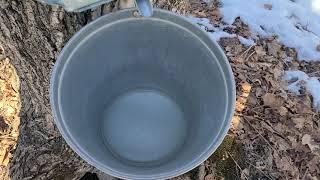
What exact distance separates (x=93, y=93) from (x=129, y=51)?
0.23 m

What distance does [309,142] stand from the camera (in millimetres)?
2174

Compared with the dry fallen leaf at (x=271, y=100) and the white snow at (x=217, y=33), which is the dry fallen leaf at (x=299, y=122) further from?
the white snow at (x=217, y=33)

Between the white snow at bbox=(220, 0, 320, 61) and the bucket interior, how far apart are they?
0.77 meters

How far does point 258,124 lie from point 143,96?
1.85 ft

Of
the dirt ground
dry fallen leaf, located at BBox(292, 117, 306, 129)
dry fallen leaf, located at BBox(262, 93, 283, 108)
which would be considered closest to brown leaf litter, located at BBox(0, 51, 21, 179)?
the dirt ground

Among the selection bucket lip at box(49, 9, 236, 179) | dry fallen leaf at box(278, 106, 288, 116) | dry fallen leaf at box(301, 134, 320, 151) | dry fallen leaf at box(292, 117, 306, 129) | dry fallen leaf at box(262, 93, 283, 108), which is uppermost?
bucket lip at box(49, 9, 236, 179)

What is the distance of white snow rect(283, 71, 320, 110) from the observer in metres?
2.32

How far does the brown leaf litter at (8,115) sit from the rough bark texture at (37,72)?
0.11ft

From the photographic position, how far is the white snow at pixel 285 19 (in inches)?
99.0

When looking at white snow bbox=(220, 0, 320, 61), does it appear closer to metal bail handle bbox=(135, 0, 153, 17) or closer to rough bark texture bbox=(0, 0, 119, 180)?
rough bark texture bbox=(0, 0, 119, 180)

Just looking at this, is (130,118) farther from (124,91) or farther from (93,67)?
(93,67)

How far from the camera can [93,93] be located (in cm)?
188

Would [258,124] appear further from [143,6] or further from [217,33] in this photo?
[143,6]

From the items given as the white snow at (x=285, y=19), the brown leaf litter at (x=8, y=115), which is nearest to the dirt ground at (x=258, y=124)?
the brown leaf litter at (x=8, y=115)
